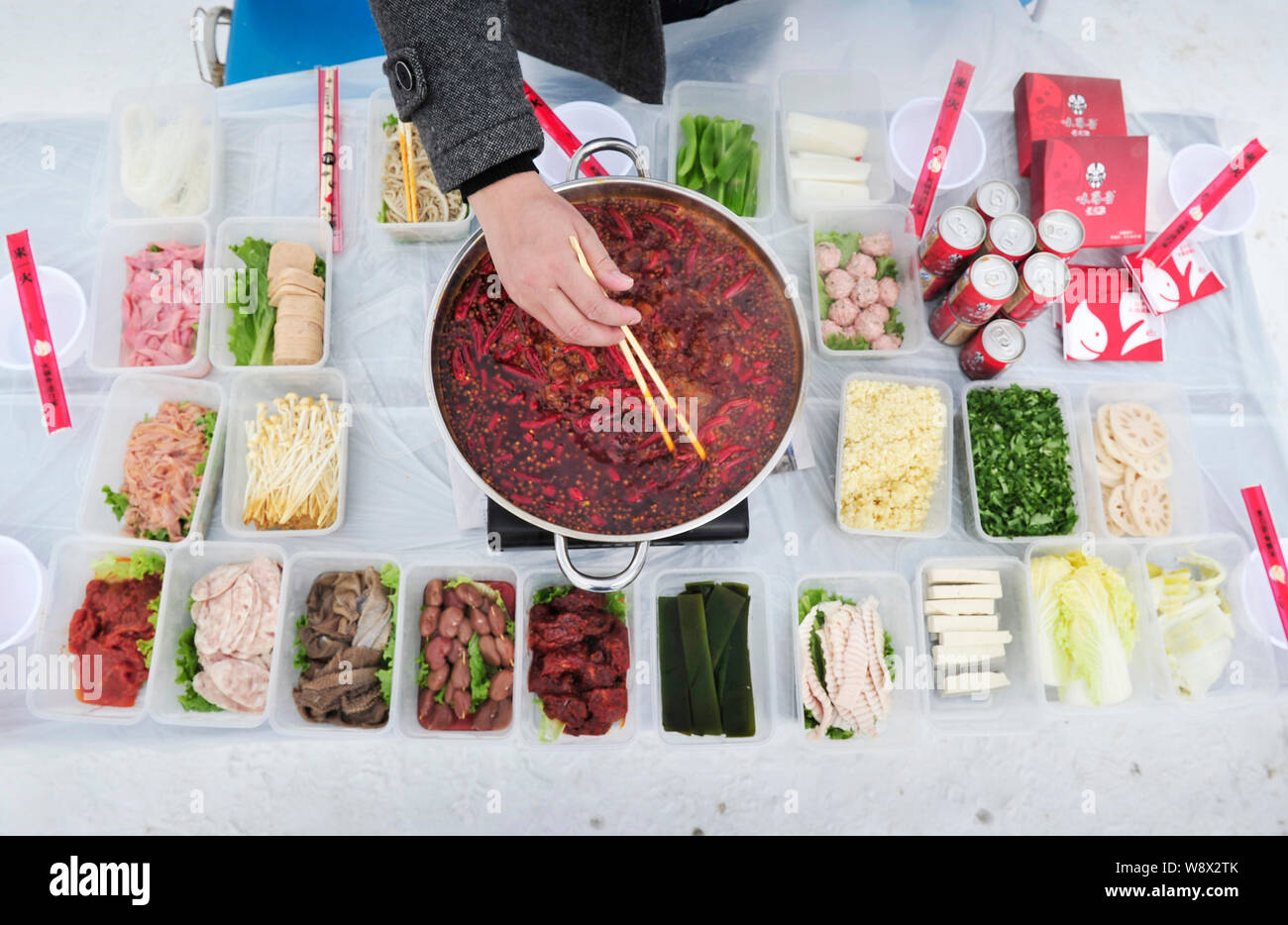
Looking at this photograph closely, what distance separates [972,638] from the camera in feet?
6.88

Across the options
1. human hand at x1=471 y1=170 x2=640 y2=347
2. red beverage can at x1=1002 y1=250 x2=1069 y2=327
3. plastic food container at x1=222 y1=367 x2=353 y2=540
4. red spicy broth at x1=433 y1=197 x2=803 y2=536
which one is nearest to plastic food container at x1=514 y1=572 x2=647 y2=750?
red spicy broth at x1=433 y1=197 x2=803 y2=536

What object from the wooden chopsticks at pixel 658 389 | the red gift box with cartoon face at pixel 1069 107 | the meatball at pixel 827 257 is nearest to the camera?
the wooden chopsticks at pixel 658 389

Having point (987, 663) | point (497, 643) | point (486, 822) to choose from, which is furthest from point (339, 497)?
point (987, 663)

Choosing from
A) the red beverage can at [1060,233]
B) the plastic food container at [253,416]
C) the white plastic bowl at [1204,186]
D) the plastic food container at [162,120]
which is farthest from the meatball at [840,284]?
the plastic food container at [162,120]

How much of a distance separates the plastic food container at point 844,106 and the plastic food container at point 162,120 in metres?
1.80

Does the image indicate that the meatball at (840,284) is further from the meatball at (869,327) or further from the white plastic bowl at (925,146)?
the white plastic bowl at (925,146)

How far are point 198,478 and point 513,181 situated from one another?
1276 mm

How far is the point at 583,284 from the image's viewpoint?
1.57 metres

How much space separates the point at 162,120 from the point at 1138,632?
3354mm

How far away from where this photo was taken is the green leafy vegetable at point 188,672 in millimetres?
2010

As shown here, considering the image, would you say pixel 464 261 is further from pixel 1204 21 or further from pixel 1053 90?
pixel 1204 21

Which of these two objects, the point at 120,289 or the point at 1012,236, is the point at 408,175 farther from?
the point at 1012,236

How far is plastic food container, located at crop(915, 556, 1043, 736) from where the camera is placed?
211cm

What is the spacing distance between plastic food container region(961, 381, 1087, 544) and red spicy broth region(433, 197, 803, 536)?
0.69 metres
